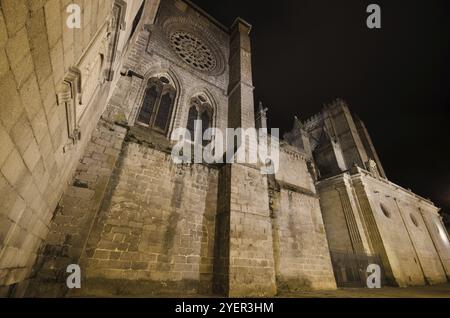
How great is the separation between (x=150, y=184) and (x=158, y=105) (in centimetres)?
403

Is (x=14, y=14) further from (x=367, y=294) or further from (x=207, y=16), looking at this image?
(x=207, y=16)

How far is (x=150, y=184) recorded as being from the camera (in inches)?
234

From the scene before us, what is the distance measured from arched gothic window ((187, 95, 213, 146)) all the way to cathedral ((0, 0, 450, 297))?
7 centimetres

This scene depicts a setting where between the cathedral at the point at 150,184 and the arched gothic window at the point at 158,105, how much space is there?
0.20 feet

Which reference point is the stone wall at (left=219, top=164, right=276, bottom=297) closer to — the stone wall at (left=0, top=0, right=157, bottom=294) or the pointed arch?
the pointed arch

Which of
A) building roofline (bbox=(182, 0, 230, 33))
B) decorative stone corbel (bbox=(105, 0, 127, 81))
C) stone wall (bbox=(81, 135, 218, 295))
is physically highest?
building roofline (bbox=(182, 0, 230, 33))

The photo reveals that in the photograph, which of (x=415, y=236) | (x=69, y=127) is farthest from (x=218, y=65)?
(x=415, y=236)

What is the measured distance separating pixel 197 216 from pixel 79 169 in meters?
3.50

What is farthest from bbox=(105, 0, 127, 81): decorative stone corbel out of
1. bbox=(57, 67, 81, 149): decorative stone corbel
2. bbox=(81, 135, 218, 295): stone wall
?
bbox=(81, 135, 218, 295): stone wall

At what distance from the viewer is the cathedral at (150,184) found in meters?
1.85

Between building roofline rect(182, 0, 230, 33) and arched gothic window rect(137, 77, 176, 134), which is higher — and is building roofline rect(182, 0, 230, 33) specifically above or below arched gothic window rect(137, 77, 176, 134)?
above

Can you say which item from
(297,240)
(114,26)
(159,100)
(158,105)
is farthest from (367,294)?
(159,100)

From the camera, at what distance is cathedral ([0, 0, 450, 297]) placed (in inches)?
72.7

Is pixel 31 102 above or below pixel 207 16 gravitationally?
below
